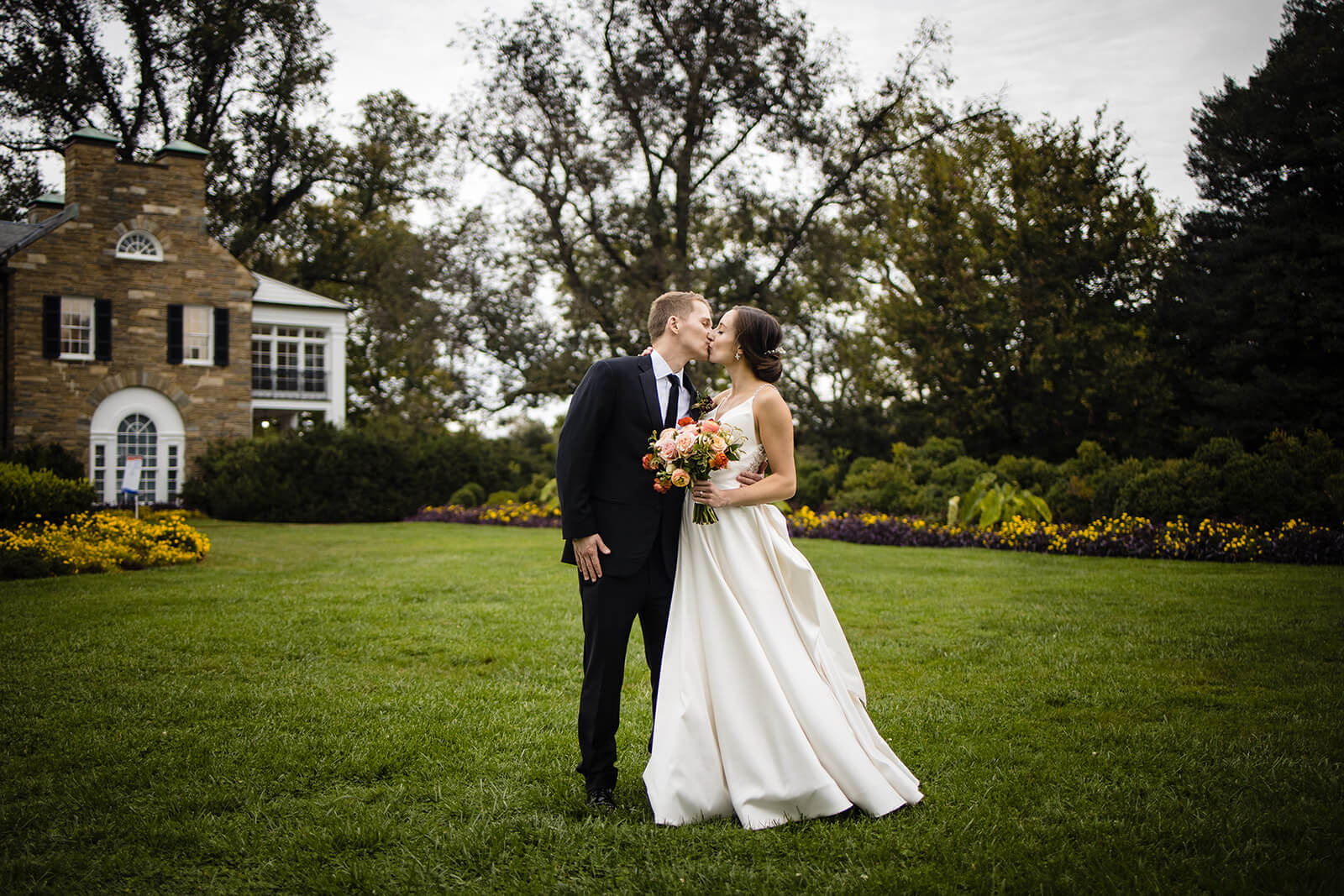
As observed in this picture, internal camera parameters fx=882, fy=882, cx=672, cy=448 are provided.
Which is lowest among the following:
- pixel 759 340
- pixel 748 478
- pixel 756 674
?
pixel 756 674

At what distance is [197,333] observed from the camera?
24375 millimetres

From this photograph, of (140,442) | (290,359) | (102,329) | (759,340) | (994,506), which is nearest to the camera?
(759,340)

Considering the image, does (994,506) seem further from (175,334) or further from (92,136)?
(92,136)

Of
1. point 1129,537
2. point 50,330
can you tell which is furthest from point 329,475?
point 1129,537

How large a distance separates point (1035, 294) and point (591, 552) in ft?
59.6

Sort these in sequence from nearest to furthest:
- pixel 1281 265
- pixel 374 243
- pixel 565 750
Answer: pixel 565 750 → pixel 1281 265 → pixel 374 243

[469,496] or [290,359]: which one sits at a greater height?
[290,359]

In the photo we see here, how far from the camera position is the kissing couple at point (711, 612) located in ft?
11.7

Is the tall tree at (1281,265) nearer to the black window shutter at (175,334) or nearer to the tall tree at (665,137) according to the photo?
the tall tree at (665,137)

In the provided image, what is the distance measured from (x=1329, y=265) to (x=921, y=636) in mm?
13742

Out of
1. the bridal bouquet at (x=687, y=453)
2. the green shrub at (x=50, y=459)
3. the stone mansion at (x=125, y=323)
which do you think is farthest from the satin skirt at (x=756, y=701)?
the stone mansion at (x=125, y=323)

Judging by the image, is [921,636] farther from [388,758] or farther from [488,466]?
[488,466]

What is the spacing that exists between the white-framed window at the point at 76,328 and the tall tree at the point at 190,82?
7544 millimetres

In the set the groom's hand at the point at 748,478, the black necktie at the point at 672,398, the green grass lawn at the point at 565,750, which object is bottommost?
the green grass lawn at the point at 565,750
